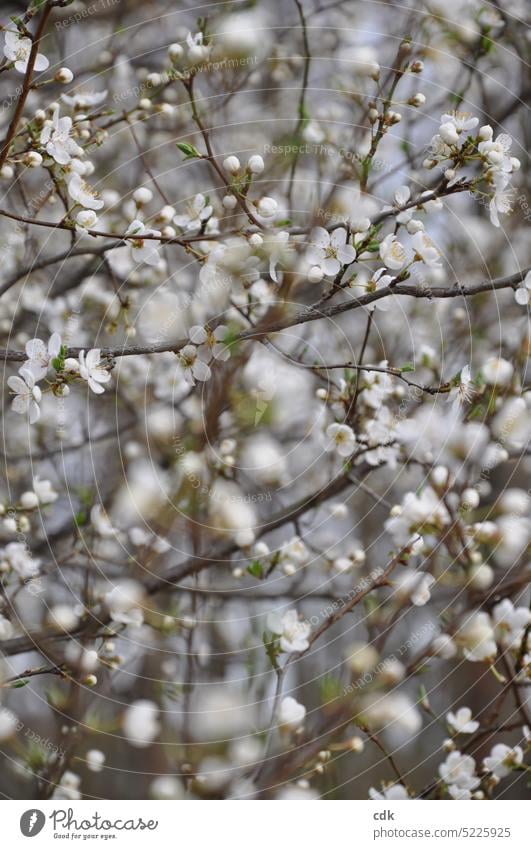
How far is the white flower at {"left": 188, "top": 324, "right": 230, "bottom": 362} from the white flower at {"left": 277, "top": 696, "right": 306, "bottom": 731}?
47 centimetres

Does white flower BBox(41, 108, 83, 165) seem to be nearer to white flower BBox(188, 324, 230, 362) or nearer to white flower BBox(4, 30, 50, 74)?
white flower BBox(4, 30, 50, 74)

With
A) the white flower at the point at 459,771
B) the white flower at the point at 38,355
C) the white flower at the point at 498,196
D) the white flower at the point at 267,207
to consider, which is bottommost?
the white flower at the point at 459,771

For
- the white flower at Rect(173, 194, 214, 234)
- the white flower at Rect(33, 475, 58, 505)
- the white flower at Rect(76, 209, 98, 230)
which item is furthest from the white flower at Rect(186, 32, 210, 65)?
the white flower at Rect(33, 475, 58, 505)

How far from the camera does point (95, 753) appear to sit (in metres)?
1.14

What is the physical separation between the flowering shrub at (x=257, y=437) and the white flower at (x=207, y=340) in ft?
0.16

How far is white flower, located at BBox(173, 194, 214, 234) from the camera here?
0.97 metres

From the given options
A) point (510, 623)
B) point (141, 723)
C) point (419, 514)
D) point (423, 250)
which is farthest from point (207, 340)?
point (141, 723)

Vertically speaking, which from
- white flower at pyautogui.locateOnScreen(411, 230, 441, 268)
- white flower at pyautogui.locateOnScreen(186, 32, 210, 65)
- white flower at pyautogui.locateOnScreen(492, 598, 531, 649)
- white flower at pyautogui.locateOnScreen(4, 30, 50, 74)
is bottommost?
white flower at pyautogui.locateOnScreen(492, 598, 531, 649)

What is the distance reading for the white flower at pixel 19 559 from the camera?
3.72 feet

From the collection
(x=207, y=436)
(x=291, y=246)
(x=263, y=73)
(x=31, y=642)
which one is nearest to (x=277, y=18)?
(x=263, y=73)

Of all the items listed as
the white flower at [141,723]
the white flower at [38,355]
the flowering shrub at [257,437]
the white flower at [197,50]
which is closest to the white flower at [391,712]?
the flowering shrub at [257,437]

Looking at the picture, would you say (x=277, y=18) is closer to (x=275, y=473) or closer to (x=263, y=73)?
(x=263, y=73)
